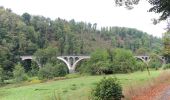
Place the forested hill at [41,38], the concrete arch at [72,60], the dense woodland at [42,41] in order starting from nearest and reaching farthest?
the concrete arch at [72,60] < the dense woodland at [42,41] < the forested hill at [41,38]

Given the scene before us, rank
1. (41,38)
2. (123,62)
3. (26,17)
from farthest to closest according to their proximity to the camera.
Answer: (26,17) < (41,38) < (123,62)

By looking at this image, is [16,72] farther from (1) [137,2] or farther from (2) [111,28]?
(2) [111,28]

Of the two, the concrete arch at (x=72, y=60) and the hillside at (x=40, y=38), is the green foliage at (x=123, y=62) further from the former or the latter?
the concrete arch at (x=72, y=60)

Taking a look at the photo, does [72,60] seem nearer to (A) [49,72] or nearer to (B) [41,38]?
(A) [49,72]

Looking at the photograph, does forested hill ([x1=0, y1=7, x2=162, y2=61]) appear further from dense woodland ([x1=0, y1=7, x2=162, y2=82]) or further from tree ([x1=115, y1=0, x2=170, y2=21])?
tree ([x1=115, y1=0, x2=170, y2=21])

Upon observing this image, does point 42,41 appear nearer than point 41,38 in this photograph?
Yes

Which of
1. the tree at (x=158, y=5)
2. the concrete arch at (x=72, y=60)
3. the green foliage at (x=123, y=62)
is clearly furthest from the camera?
the concrete arch at (x=72, y=60)

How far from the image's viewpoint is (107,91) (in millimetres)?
14469

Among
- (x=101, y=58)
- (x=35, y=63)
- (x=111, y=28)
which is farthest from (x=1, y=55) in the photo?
(x=111, y=28)

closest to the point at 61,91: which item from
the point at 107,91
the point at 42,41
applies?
the point at 107,91

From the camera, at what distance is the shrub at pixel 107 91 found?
47.4ft

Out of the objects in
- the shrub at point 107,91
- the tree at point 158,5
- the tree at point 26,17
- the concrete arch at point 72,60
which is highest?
the tree at point 26,17

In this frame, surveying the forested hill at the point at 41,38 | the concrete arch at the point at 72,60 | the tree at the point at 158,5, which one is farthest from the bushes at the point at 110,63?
the tree at the point at 158,5

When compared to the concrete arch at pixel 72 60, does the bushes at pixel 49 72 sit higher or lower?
lower
